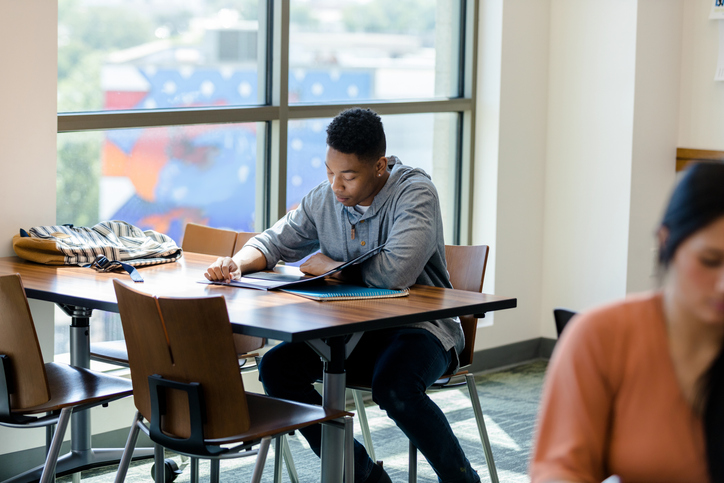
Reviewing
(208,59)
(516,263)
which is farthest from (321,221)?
(516,263)

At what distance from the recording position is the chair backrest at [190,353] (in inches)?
71.1

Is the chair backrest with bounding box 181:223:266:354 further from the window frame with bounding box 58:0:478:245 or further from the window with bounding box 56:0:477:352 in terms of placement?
the window frame with bounding box 58:0:478:245

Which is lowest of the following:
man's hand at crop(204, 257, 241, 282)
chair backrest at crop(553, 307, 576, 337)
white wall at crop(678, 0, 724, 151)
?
man's hand at crop(204, 257, 241, 282)

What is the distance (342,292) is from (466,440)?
4.76ft

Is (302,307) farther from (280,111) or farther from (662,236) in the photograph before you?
(280,111)

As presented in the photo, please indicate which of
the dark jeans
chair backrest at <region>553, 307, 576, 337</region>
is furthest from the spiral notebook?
chair backrest at <region>553, 307, 576, 337</region>

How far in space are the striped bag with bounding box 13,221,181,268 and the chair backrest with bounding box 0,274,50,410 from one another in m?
0.52

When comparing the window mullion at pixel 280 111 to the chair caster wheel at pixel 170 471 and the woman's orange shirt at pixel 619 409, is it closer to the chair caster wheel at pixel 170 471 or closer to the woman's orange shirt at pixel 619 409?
the chair caster wheel at pixel 170 471

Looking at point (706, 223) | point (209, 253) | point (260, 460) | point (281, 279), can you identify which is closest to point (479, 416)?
point (281, 279)

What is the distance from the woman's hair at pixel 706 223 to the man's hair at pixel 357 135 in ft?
4.53

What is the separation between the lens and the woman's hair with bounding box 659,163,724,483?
1115 mm

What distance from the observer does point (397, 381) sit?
2.28 metres

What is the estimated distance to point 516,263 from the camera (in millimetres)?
4617

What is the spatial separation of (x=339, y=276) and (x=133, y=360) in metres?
0.70
